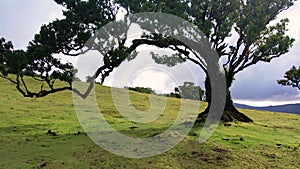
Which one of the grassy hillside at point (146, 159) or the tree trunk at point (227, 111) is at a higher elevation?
the tree trunk at point (227, 111)

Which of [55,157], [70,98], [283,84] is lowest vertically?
[55,157]

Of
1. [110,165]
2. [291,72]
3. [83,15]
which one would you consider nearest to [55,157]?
[110,165]

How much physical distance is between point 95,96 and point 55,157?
2826 cm

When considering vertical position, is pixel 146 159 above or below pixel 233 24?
below

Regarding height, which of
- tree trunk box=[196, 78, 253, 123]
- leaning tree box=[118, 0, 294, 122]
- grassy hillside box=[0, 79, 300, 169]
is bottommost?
grassy hillside box=[0, 79, 300, 169]

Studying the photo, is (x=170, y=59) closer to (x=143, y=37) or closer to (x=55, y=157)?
(x=143, y=37)

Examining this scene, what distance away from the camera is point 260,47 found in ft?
73.9

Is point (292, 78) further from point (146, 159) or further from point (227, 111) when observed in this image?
point (146, 159)

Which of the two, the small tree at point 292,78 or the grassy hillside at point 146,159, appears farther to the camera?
the small tree at point 292,78

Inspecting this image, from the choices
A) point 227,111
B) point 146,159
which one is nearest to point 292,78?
point 227,111

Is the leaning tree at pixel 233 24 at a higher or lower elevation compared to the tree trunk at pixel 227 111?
higher

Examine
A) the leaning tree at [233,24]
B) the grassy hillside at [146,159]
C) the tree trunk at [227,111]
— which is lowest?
the grassy hillside at [146,159]

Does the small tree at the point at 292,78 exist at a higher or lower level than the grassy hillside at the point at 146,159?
higher

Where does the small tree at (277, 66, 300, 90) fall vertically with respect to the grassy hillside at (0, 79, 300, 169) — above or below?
above
